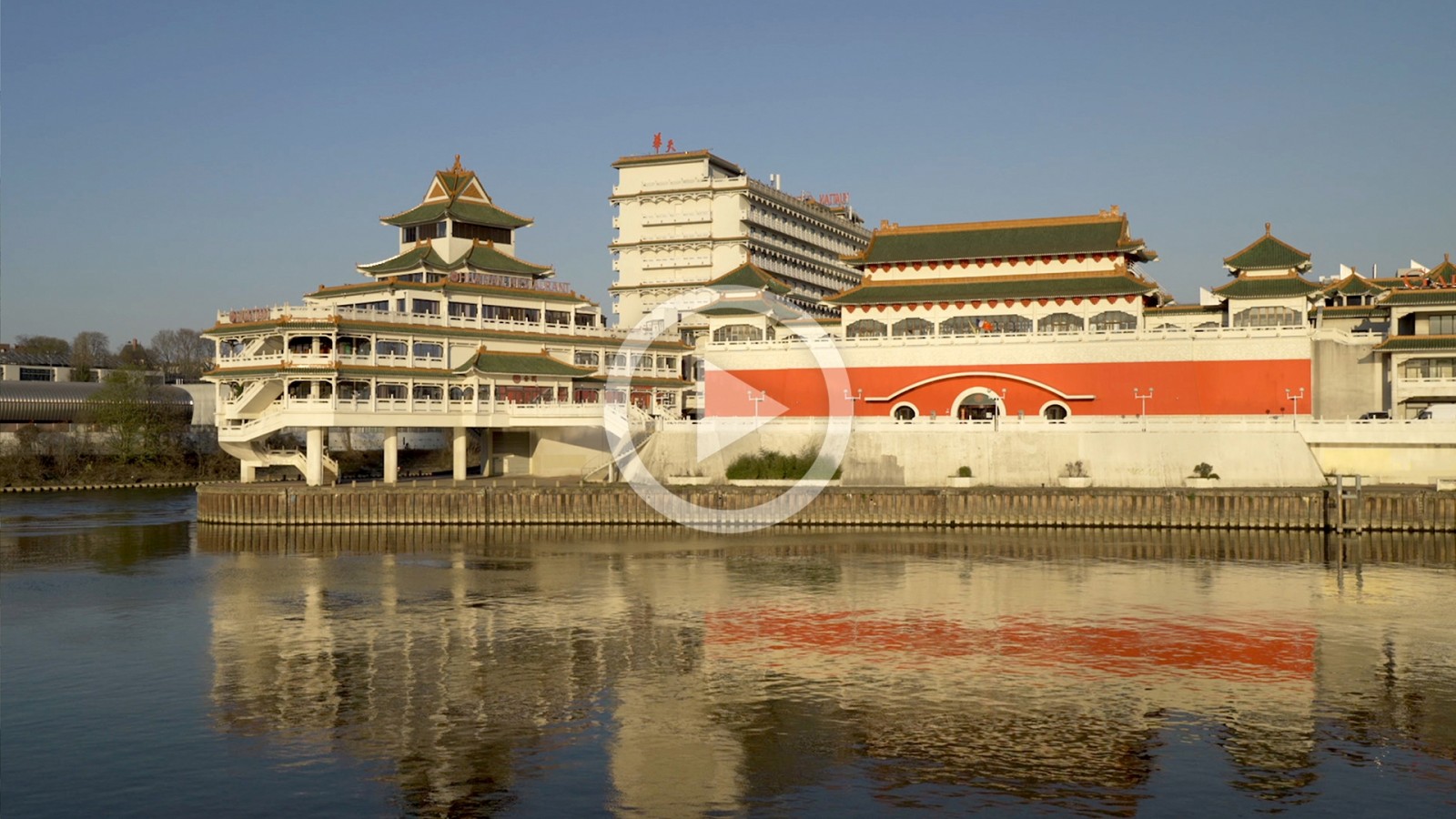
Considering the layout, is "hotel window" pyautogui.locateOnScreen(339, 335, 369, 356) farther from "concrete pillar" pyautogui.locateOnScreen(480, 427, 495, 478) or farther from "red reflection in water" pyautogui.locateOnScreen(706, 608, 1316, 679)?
"red reflection in water" pyautogui.locateOnScreen(706, 608, 1316, 679)

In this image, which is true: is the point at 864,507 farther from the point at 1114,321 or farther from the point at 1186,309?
the point at 1186,309

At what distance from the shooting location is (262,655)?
40.1 meters

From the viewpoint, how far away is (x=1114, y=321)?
3127 inches

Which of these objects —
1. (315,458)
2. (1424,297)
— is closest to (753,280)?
A: (315,458)

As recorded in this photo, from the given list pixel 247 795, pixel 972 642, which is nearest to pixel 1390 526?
pixel 972 642

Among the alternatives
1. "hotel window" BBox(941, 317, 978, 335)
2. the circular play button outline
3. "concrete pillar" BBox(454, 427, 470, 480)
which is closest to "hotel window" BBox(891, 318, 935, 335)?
"hotel window" BBox(941, 317, 978, 335)

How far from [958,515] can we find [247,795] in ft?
155

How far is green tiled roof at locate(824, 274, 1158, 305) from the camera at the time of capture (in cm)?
7862

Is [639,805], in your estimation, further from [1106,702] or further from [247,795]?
[1106,702]

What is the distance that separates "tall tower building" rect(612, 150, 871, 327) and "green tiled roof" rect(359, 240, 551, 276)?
84.2 feet

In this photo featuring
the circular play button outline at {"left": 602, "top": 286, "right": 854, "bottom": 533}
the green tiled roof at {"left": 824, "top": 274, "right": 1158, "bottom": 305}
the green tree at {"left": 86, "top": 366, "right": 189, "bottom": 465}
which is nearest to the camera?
the circular play button outline at {"left": 602, "top": 286, "right": 854, "bottom": 533}

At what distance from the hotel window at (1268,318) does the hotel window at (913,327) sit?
62.2ft

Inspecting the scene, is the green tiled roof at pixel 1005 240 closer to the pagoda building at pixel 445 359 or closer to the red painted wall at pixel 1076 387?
the red painted wall at pixel 1076 387

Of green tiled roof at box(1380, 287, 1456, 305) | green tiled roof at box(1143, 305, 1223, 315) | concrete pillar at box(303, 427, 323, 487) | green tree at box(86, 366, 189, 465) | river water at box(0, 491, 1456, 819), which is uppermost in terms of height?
green tiled roof at box(1143, 305, 1223, 315)
